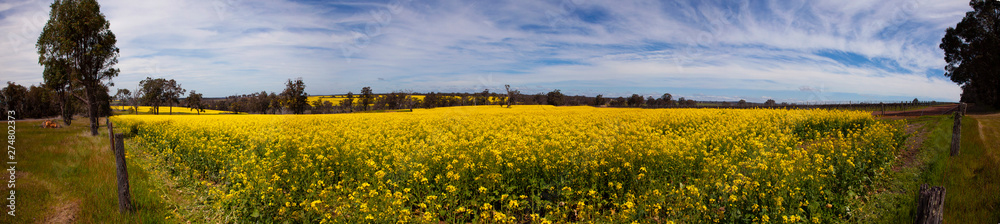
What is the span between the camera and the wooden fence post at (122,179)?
5961 mm

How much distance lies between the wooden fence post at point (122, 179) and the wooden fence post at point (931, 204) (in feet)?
34.8

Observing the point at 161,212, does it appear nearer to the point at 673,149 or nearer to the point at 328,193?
the point at 328,193

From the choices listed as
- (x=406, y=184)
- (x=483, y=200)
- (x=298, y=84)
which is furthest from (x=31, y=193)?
(x=298, y=84)

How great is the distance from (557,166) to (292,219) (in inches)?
177

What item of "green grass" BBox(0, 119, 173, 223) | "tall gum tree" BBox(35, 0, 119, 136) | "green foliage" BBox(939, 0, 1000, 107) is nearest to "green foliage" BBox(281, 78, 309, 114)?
"tall gum tree" BBox(35, 0, 119, 136)

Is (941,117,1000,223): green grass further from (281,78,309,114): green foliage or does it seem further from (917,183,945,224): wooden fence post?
(281,78,309,114): green foliage

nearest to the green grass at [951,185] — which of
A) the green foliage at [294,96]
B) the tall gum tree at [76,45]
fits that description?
the tall gum tree at [76,45]

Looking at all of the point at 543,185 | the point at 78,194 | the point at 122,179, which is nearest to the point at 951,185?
the point at 543,185

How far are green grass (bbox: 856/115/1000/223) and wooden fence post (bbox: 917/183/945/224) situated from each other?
2.16 metres

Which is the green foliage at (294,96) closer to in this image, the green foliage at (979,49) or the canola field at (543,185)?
the canola field at (543,185)

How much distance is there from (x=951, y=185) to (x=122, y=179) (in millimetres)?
15699

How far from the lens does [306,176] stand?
7504 mm

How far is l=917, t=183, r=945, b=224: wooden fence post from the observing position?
3.63 metres

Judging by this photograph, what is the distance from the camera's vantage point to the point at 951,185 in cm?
764
